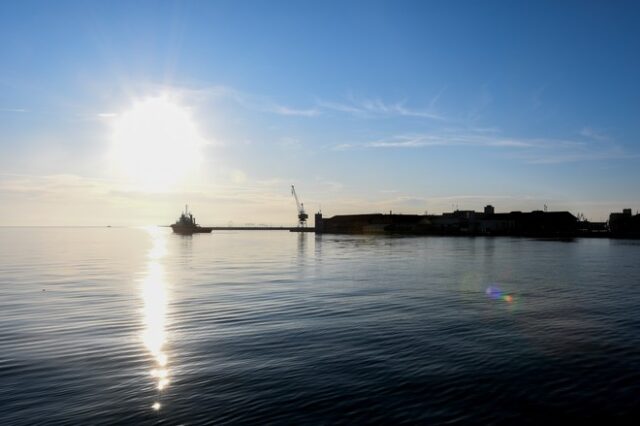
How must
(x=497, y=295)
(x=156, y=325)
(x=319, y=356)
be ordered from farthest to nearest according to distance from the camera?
1. (x=497, y=295)
2. (x=156, y=325)
3. (x=319, y=356)

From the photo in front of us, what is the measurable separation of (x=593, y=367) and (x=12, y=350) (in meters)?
22.5

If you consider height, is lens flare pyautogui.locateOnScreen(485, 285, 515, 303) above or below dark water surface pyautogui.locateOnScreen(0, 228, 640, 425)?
above

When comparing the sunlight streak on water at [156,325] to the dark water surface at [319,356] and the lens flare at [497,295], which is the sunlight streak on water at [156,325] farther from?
the lens flare at [497,295]

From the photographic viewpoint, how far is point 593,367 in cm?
1675

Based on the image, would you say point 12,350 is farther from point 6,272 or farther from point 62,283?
point 6,272

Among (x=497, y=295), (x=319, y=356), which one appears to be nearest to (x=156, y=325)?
(x=319, y=356)

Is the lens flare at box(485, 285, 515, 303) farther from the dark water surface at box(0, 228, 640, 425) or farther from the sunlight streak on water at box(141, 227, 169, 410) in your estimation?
the sunlight streak on water at box(141, 227, 169, 410)

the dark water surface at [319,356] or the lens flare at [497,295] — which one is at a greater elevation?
the lens flare at [497,295]

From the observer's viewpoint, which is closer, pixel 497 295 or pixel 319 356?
pixel 319 356

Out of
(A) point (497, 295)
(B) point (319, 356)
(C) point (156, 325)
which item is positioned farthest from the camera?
(A) point (497, 295)

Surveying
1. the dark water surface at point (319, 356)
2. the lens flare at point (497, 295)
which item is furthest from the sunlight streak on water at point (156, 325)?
the lens flare at point (497, 295)

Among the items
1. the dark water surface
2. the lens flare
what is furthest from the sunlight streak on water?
the lens flare

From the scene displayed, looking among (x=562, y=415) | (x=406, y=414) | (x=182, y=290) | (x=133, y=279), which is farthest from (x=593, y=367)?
(x=133, y=279)

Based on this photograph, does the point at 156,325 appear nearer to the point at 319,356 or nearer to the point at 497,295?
the point at 319,356
